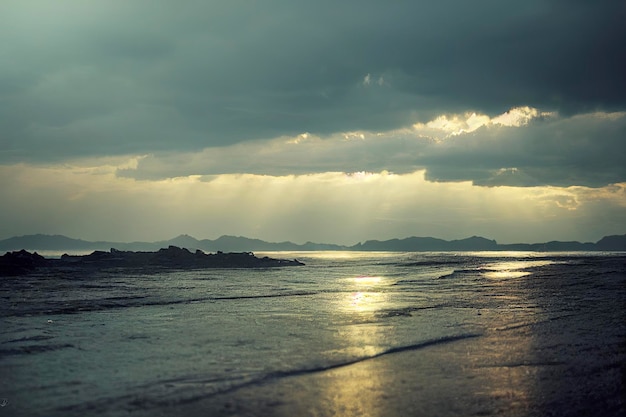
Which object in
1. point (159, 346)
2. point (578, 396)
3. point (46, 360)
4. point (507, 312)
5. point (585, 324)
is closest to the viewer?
point (578, 396)

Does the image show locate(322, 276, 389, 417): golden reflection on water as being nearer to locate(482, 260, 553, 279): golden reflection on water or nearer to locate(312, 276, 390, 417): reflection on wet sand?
locate(312, 276, 390, 417): reflection on wet sand

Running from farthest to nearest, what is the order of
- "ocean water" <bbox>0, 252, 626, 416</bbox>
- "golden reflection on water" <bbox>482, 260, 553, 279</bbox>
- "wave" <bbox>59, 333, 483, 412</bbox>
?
"golden reflection on water" <bbox>482, 260, 553, 279</bbox>, "ocean water" <bbox>0, 252, 626, 416</bbox>, "wave" <bbox>59, 333, 483, 412</bbox>

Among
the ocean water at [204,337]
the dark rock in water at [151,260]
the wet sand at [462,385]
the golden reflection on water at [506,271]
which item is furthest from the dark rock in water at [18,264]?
the wet sand at [462,385]

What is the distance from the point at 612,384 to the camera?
770 centimetres

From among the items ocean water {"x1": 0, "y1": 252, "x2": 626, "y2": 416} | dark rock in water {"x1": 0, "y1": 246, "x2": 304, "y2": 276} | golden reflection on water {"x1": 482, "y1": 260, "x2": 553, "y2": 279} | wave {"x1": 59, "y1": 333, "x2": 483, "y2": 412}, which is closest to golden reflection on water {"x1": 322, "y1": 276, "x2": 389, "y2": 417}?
ocean water {"x1": 0, "y1": 252, "x2": 626, "y2": 416}

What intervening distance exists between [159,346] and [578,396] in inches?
339

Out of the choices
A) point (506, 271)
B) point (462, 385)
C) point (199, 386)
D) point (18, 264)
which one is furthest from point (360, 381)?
point (18, 264)

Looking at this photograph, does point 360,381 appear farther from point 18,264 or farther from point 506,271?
point 18,264

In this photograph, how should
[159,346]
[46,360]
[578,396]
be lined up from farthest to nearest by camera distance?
[159,346] < [46,360] < [578,396]

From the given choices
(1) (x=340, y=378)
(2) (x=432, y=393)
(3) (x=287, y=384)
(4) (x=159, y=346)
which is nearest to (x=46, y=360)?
(4) (x=159, y=346)

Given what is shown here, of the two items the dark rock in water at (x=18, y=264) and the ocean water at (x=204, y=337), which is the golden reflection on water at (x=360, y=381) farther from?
the dark rock in water at (x=18, y=264)

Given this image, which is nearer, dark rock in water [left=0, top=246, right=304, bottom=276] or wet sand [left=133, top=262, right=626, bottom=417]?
wet sand [left=133, top=262, right=626, bottom=417]

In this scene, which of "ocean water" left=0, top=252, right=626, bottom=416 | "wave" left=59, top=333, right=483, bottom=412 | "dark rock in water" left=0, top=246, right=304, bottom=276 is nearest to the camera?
"wave" left=59, top=333, right=483, bottom=412

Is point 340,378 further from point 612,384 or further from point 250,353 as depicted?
point 612,384
